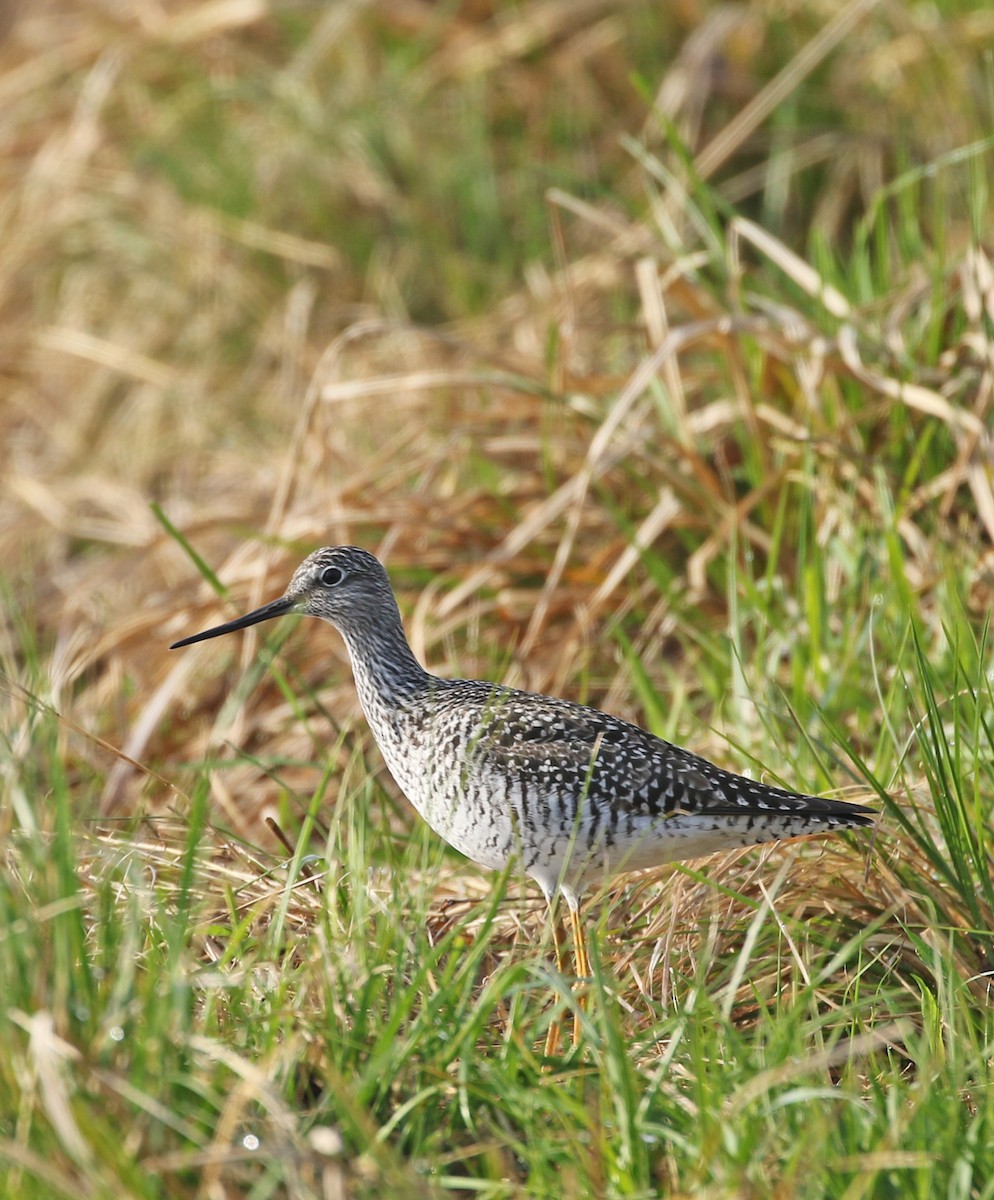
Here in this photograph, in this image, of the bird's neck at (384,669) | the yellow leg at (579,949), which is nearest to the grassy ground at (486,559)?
the yellow leg at (579,949)

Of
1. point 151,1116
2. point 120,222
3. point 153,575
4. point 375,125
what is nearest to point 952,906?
point 151,1116

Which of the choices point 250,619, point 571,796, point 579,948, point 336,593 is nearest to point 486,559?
point 336,593

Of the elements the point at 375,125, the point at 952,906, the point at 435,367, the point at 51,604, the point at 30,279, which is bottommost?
the point at 952,906

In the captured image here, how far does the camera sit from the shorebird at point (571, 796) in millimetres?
4152

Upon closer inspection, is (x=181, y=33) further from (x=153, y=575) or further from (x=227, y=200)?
(x=153, y=575)

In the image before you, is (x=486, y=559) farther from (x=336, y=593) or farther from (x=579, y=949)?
(x=579, y=949)

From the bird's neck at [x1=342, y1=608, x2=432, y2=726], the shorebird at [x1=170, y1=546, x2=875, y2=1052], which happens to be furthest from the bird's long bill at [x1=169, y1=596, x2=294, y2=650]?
the shorebird at [x1=170, y1=546, x2=875, y2=1052]

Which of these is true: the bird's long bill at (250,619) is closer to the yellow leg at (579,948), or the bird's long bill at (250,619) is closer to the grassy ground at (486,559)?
the grassy ground at (486,559)

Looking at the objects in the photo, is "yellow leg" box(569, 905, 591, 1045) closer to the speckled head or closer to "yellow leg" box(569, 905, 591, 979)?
"yellow leg" box(569, 905, 591, 979)

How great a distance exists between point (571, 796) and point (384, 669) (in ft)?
2.90

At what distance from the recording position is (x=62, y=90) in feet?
35.2

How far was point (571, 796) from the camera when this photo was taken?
4.24 metres

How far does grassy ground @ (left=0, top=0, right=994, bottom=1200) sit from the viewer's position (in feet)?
10.2

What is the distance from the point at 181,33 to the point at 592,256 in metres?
3.43
